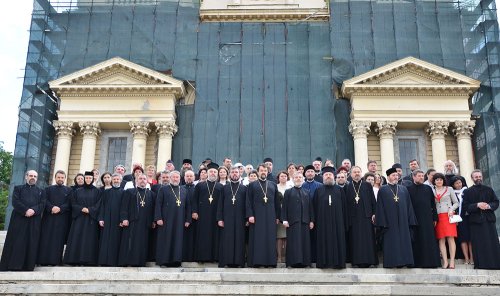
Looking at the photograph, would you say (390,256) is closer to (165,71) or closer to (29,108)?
(165,71)

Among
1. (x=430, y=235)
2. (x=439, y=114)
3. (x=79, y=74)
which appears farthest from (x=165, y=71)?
(x=430, y=235)

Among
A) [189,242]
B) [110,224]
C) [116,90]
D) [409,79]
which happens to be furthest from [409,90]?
[110,224]

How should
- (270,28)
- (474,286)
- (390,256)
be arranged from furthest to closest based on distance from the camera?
(270,28) → (390,256) → (474,286)

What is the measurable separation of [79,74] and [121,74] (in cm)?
185

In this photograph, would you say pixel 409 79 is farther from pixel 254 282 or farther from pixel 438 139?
pixel 254 282

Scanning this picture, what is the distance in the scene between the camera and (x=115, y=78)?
991 inches

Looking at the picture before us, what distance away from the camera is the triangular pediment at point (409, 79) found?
79.5ft

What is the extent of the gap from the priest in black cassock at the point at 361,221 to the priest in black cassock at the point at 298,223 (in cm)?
74

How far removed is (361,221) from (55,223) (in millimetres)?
5634

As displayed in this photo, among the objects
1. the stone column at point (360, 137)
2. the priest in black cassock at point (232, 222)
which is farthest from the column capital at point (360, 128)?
the priest in black cassock at point (232, 222)

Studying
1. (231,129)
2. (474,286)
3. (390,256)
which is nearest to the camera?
(474,286)

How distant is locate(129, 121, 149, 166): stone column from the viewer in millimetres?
24719

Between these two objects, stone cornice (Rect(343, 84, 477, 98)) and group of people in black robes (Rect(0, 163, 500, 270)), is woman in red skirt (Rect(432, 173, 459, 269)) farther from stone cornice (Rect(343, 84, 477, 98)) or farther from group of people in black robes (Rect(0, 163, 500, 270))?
stone cornice (Rect(343, 84, 477, 98))

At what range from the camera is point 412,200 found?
9992 mm
